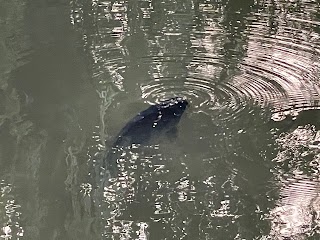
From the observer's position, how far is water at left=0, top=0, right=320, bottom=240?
2.20 metres

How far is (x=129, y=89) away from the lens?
2879mm

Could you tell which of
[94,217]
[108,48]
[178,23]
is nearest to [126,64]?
[108,48]

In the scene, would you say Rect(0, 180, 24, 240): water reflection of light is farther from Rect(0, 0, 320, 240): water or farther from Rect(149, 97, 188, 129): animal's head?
Rect(149, 97, 188, 129): animal's head

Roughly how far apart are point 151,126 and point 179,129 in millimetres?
143

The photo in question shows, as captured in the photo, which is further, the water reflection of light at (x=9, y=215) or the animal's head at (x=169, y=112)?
the animal's head at (x=169, y=112)

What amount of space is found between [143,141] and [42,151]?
0.40 metres

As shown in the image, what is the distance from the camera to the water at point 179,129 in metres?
2.20

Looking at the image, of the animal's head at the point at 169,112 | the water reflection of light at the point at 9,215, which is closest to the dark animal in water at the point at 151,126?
the animal's head at the point at 169,112

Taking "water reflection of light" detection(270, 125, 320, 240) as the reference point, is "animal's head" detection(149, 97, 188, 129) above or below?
above

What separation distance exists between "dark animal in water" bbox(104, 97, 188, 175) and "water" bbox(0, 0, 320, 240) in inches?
1.7

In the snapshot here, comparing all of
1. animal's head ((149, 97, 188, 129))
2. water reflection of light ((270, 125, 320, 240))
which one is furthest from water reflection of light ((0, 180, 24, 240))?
water reflection of light ((270, 125, 320, 240))

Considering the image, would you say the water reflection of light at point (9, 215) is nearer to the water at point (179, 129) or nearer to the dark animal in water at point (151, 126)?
the water at point (179, 129)

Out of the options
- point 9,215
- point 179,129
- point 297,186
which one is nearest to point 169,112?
point 179,129

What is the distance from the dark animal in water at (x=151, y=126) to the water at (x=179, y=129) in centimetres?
4
